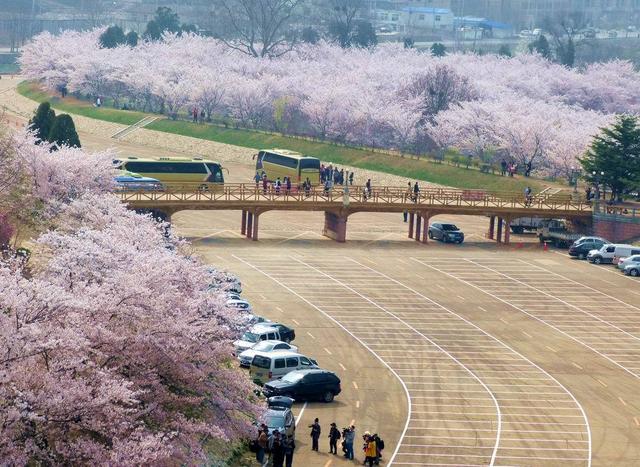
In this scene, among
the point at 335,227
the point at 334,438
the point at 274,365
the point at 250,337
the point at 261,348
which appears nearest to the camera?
the point at 334,438

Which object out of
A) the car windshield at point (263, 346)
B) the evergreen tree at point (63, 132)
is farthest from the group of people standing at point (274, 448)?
the evergreen tree at point (63, 132)

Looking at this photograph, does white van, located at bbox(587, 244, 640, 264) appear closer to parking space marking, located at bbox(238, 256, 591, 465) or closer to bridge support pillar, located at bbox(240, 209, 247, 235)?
parking space marking, located at bbox(238, 256, 591, 465)

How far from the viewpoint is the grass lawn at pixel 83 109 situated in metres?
155

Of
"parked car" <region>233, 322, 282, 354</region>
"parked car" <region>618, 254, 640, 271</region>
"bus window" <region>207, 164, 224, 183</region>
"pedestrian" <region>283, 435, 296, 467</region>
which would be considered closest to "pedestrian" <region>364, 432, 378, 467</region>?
"pedestrian" <region>283, 435, 296, 467</region>

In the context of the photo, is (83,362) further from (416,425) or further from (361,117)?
(361,117)

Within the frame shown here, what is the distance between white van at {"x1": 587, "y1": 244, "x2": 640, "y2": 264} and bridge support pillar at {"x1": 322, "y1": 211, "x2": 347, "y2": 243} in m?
14.0

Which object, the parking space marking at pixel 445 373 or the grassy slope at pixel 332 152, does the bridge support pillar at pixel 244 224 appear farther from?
the grassy slope at pixel 332 152

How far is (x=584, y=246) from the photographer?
92250 mm

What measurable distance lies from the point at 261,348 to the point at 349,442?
10920 mm

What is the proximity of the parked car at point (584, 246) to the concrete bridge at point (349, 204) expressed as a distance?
5.64m

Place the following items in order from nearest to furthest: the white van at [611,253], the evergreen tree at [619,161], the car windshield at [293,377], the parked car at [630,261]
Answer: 1. the car windshield at [293,377]
2. the parked car at [630,261]
3. the white van at [611,253]
4. the evergreen tree at [619,161]

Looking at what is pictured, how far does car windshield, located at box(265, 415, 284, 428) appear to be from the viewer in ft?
167

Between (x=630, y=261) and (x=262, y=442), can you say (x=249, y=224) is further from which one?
(x=262, y=442)

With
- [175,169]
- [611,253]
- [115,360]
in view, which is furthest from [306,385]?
[175,169]
